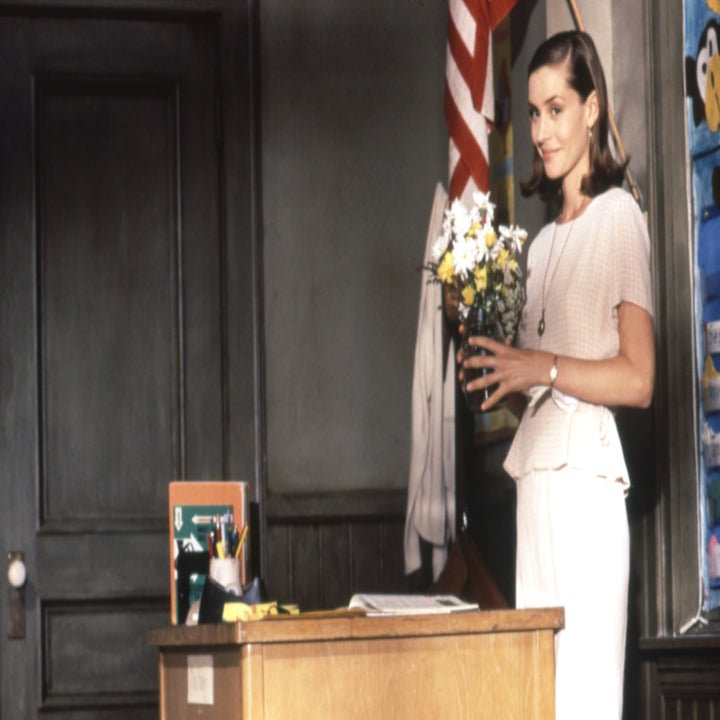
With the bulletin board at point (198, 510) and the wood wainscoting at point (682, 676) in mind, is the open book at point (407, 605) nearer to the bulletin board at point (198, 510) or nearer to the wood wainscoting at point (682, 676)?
the wood wainscoting at point (682, 676)

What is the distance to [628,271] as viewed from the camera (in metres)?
2.70

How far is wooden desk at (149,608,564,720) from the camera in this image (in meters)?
2.02

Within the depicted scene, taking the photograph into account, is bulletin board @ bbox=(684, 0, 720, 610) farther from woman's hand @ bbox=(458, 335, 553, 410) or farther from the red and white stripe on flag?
the red and white stripe on flag

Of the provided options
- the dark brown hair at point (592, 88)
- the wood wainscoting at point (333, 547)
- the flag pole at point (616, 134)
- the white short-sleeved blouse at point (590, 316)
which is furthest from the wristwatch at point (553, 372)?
the wood wainscoting at point (333, 547)

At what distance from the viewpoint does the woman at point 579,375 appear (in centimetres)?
263

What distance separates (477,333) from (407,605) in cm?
72

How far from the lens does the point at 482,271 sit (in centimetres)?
271

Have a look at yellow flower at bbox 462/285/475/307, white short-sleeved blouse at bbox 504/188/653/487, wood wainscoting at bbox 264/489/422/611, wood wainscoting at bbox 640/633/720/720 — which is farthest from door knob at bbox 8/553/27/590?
yellow flower at bbox 462/285/475/307

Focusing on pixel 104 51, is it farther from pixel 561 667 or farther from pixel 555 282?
pixel 561 667

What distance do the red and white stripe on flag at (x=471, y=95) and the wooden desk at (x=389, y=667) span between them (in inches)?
78.9

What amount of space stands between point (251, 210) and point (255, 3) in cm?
65

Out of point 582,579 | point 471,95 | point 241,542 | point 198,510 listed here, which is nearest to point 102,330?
point 198,510

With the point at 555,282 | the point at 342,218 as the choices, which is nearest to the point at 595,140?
the point at 555,282

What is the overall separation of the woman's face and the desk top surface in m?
1.01
